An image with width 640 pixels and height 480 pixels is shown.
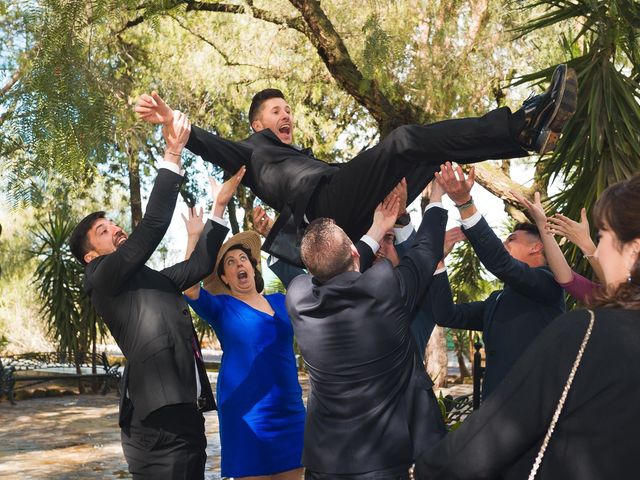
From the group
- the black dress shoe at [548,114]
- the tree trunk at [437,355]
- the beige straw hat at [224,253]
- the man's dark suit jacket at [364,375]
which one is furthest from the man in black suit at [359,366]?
the tree trunk at [437,355]

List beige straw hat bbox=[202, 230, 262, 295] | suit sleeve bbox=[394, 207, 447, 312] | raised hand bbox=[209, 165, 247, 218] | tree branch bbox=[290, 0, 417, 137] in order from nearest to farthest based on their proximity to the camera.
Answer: suit sleeve bbox=[394, 207, 447, 312]
raised hand bbox=[209, 165, 247, 218]
beige straw hat bbox=[202, 230, 262, 295]
tree branch bbox=[290, 0, 417, 137]

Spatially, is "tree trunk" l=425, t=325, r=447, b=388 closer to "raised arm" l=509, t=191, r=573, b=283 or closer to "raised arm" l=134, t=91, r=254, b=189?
"raised arm" l=509, t=191, r=573, b=283

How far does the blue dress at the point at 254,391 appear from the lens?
16.0 ft

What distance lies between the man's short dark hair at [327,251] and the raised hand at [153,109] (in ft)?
2.92

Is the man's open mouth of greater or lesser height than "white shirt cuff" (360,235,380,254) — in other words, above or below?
above

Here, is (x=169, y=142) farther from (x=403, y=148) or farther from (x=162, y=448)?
(x=162, y=448)

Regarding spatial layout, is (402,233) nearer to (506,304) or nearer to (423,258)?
(506,304)

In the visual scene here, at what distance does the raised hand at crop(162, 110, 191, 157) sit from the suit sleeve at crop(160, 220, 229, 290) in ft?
2.02

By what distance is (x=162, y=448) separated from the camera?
162 inches

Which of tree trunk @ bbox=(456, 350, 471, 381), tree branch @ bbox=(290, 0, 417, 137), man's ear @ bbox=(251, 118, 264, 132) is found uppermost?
tree branch @ bbox=(290, 0, 417, 137)

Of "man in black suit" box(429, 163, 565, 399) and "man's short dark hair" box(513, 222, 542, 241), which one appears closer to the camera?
"man in black suit" box(429, 163, 565, 399)

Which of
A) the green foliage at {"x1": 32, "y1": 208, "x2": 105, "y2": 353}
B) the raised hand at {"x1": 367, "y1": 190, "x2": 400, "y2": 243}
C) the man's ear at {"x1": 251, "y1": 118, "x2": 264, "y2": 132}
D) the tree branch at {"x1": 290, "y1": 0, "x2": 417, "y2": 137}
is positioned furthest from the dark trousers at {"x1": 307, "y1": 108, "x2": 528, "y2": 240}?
the green foliage at {"x1": 32, "y1": 208, "x2": 105, "y2": 353}

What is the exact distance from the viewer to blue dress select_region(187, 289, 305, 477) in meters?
4.87

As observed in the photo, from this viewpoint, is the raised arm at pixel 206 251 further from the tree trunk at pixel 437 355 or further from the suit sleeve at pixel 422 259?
the tree trunk at pixel 437 355
